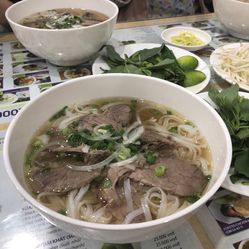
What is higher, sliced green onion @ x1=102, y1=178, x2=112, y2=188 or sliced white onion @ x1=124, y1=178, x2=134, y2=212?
sliced green onion @ x1=102, y1=178, x2=112, y2=188

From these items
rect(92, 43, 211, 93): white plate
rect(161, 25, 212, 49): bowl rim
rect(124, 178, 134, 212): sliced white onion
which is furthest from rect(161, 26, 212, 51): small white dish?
rect(124, 178, 134, 212): sliced white onion

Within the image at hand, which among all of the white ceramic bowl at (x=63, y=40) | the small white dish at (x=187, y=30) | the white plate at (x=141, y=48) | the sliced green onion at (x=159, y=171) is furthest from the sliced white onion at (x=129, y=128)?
the small white dish at (x=187, y=30)

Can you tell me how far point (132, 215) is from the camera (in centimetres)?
70

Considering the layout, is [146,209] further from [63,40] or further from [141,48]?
[141,48]

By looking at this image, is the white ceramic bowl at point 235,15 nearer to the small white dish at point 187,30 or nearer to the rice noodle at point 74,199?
the small white dish at point 187,30

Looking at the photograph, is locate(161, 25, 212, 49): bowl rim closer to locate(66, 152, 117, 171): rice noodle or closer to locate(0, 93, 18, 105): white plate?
locate(0, 93, 18, 105): white plate

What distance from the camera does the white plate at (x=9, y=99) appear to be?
128 centimetres

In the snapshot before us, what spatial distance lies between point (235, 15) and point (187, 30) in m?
0.29

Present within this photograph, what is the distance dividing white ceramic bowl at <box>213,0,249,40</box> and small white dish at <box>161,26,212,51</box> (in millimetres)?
141

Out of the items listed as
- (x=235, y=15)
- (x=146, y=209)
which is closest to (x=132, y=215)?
(x=146, y=209)

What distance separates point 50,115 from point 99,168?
261 millimetres

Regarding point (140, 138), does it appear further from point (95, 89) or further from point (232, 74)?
point (232, 74)

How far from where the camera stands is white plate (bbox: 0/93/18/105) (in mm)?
1276

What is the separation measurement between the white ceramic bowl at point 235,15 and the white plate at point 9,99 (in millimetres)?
1238
